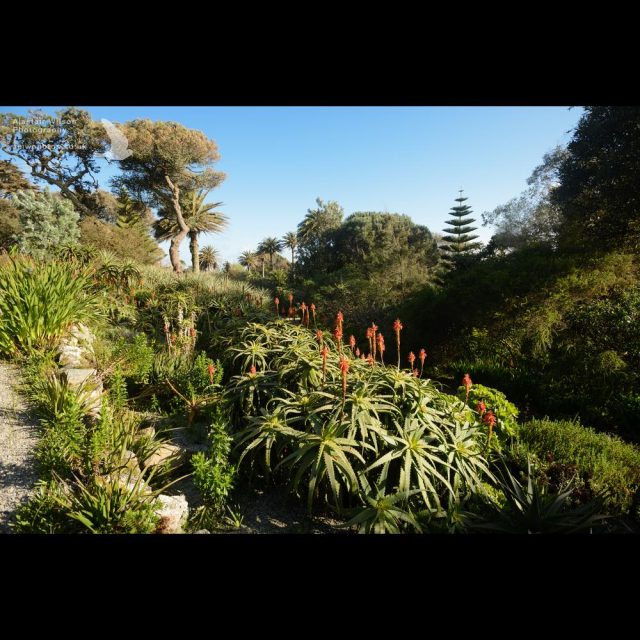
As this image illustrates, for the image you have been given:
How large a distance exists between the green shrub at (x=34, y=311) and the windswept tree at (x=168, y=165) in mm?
15866

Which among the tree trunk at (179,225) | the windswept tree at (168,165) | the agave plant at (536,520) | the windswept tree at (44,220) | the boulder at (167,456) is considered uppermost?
the windswept tree at (168,165)

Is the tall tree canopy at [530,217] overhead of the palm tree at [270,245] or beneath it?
beneath

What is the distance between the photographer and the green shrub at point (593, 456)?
2.51 m

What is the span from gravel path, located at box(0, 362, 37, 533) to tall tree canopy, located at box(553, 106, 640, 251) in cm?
784

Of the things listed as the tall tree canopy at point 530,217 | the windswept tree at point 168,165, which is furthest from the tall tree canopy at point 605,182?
the windswept tree at point 168,165

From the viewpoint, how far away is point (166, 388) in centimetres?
321

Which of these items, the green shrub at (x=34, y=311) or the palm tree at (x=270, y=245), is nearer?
the green shrub at (x=34, y=311)

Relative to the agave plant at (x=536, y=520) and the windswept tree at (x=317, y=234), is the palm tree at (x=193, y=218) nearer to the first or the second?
the windswept tree at (x=317, y=234)

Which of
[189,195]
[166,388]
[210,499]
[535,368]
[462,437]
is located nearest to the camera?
[210,499]

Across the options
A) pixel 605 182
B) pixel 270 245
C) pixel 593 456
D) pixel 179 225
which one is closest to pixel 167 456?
pixel 593 456
